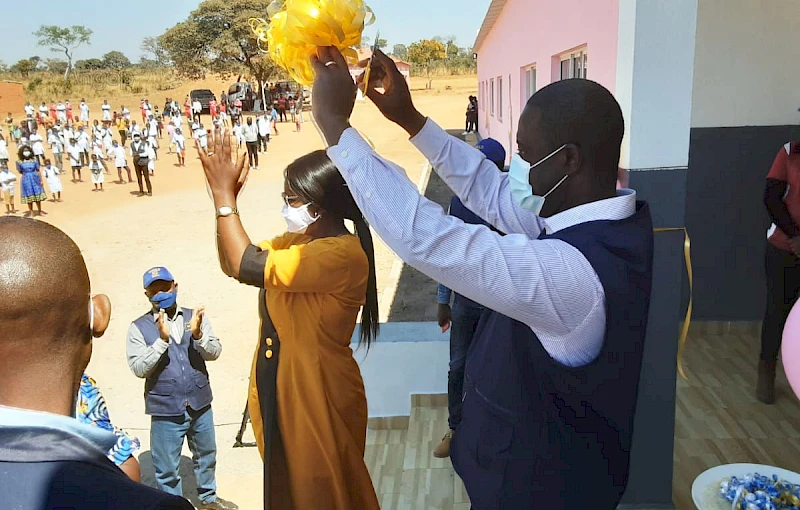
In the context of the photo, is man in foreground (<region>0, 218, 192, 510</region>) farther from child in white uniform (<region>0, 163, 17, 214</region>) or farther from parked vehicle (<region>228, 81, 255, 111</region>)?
parked vehicle (<region>228, 81, 255, 111</region>)

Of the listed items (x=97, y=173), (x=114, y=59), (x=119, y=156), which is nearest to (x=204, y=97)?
(x=119, y=156)

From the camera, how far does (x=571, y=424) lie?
1.55 metres

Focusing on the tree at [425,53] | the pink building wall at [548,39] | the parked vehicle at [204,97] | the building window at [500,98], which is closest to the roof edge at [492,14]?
the pink building wall at [548,39]

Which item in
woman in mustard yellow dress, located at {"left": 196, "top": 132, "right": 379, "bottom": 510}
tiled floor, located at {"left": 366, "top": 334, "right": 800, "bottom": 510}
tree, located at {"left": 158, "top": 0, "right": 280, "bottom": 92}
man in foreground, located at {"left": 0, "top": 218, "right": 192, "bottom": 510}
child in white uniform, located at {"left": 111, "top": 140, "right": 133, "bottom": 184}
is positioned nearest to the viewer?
man in foreground, located at {"left": 0, "top": 218, "right": 192, "bottom": 510}

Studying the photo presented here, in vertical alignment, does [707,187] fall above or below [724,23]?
below

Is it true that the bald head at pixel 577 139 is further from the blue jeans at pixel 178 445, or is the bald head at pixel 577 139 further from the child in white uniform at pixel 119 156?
the child in white uniform at pixel 119 156

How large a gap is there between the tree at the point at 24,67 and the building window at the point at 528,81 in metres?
59.4

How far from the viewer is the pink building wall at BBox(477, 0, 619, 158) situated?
4.38 m

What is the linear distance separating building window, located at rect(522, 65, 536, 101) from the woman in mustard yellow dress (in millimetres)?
8454

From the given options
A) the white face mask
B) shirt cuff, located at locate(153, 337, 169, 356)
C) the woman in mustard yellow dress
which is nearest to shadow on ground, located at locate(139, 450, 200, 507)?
shirt cuff, located at locate(153, 337, 169, 356)

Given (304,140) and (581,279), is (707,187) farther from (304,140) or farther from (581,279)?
(304,140)

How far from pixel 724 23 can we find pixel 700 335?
2513 millimetres

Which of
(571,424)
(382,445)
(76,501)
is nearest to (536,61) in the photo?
(382,445)

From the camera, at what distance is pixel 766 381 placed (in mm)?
4152
